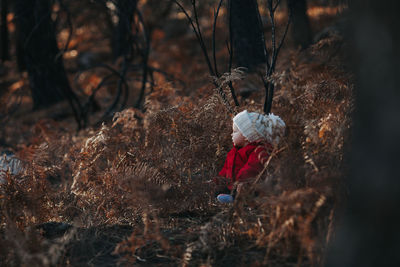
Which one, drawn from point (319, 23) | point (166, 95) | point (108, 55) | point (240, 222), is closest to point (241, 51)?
point (166, 95)

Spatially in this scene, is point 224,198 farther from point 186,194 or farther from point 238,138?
point 238,138

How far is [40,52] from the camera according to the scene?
9.88 metres

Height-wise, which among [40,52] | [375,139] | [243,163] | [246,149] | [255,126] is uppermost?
[40,52]

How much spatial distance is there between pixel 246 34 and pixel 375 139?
4566mm

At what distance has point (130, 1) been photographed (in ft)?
23.1

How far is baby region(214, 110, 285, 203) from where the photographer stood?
362cm

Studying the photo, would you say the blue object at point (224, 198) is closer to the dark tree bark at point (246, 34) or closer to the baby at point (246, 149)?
the baby at point (246, 149)

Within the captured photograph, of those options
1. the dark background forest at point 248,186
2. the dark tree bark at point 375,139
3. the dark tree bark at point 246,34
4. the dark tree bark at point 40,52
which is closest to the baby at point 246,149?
the dark background forest at point 248,186

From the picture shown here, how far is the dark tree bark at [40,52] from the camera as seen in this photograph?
9.56m

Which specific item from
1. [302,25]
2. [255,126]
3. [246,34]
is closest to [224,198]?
[255,126]

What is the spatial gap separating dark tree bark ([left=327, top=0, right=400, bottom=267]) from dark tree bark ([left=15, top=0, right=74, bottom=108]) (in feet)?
25.1

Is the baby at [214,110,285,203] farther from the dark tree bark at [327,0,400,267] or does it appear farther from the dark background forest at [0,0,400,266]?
the dark tree bark at [327,0,400,267]

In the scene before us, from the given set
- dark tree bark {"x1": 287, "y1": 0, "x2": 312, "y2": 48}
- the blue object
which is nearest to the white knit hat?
the blue object

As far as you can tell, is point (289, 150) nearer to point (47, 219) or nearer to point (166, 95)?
point (47, 219)
